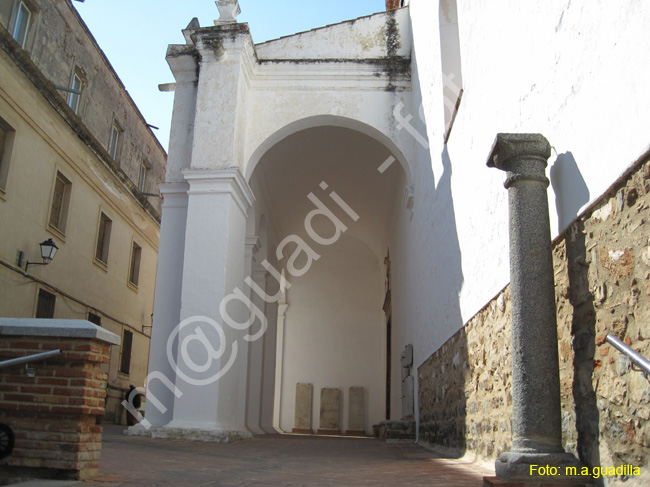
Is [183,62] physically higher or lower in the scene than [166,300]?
higher

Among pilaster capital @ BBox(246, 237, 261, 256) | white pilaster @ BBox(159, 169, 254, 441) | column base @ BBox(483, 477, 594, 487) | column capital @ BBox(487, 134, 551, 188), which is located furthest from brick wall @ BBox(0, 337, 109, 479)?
pilaster capital @ BBox(246, 237, 261, 256)

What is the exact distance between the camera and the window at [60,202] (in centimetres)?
1182

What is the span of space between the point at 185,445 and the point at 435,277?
11.2 ft

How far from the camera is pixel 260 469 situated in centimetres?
454

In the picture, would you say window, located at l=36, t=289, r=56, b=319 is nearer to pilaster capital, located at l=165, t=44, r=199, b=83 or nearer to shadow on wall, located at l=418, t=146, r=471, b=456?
pilaster capital, located at l=165, t=44, r=199, b=83

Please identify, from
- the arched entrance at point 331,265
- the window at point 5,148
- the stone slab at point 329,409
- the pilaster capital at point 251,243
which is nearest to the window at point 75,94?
the window at point 5,148

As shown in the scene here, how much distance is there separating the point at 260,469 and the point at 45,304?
27.1 ft

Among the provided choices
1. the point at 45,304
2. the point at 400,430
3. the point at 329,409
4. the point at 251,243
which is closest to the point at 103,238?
the point at 45,304

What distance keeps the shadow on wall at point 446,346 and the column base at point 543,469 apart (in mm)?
Result: 2462

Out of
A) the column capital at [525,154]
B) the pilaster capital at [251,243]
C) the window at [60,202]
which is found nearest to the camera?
the column capital at [525,154]

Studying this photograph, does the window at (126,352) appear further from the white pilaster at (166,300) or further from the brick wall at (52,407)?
the brick wall at (52,407)

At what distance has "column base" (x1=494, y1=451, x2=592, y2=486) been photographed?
291cm

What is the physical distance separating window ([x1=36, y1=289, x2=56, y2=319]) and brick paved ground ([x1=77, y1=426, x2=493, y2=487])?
18.3 feet

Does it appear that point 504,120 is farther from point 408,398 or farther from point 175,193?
point 408,398
